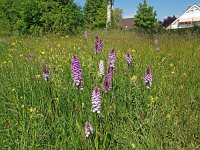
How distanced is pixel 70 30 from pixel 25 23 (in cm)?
226

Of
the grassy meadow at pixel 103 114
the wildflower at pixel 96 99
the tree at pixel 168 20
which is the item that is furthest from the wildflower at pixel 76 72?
the tree at pixel 168 20

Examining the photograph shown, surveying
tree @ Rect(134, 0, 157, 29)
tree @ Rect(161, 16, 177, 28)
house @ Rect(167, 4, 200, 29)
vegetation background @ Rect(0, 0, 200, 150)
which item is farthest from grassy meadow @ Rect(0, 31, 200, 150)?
house @ Rect(167, 4, 200, 29)

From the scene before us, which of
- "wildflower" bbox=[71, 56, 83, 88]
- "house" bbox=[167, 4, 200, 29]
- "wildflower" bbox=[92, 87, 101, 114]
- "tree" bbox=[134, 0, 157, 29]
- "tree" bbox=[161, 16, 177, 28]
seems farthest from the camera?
"house" bbox=[167, 4, 200, 29]

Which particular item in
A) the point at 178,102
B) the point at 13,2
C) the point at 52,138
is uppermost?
the point at 13,2

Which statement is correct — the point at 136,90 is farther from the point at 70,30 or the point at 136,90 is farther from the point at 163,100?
the point at 70,30

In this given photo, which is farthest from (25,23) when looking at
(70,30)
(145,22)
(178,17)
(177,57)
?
(178,17)

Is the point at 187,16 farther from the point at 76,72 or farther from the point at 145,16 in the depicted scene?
the point at 76,72

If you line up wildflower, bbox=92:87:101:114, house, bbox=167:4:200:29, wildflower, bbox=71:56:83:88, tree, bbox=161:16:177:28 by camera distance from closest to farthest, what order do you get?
1. wildflower, bbox=92:87:101:114
2. wildflower, bbox=71:56:83:88
3. tree, bbox=161:16:177:28
4. house, bbox=167:4:200:29

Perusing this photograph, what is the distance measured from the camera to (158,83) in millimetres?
3350

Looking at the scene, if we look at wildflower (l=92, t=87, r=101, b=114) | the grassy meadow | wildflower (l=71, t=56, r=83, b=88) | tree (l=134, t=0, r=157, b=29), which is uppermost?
Result: tree (l=134, t=0, r=157, b=29)

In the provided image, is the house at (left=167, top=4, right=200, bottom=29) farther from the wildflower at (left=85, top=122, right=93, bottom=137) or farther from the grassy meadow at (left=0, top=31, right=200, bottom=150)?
the wildflower at (left=85, top=122, right=93, bottom=137)

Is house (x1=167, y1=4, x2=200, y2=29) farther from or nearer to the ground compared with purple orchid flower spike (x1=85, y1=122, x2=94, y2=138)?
farther from the ground

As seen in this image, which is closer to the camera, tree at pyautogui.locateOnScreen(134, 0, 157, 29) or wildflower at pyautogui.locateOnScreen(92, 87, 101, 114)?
wildflower at pyautogui.locateOnScreen(92, 87, 101, 114)

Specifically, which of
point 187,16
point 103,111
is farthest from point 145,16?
point 103,111
